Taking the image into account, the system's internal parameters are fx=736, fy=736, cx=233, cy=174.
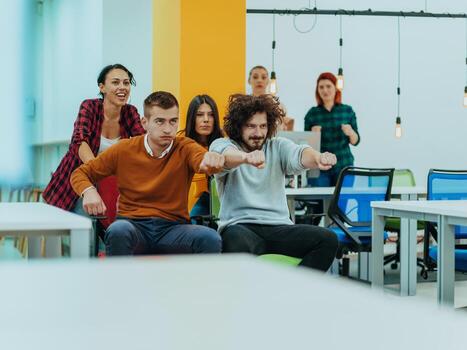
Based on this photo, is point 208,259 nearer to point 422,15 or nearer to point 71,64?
point 71,64

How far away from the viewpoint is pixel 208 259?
3.78 ft

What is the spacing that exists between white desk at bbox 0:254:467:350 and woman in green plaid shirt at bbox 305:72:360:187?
17.9 feet

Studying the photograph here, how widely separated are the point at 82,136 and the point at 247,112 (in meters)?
0.93

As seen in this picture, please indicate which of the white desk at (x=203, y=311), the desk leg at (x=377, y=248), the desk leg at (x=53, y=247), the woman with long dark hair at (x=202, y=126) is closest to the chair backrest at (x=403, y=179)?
the woman with long dark hair at (x=202, y=126)

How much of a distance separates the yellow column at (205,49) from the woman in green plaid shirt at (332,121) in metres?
0.85

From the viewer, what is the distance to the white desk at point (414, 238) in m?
3.30

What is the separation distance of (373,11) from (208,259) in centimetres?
884

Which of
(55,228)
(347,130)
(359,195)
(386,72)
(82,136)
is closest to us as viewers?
(55,228)

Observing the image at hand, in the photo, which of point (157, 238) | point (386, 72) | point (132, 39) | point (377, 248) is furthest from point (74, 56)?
point (157, 238)

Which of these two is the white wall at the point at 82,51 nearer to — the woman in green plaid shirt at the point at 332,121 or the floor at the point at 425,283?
the woman in green plaid shirt at the point at 332,121

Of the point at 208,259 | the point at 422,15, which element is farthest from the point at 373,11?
the point at 208,259

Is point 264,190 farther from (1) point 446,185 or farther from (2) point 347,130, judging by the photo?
(2) point 347,130

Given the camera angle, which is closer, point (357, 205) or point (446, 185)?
point (446, 185)

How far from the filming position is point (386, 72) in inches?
390
